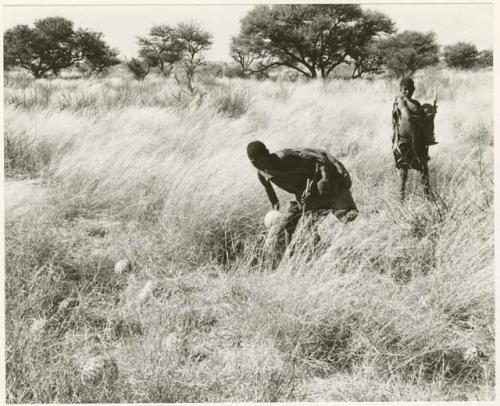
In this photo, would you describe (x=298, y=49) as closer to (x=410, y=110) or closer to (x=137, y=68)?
(x=137, y=68)

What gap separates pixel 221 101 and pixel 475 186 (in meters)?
4.48

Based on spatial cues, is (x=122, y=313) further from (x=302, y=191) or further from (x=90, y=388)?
(x=302, y=191)

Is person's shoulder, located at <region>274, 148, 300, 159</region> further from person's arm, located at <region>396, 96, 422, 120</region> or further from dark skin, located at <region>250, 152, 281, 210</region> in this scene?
person's arm, located at <region>396, 96, 422, 120</region>

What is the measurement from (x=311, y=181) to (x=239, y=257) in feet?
2.77

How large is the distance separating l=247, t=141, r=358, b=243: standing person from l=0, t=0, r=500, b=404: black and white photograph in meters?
0.01

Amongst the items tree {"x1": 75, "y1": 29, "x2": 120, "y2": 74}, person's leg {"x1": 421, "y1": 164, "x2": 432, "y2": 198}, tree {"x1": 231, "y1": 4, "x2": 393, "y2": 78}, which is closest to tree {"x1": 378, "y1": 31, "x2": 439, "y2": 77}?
tree {"x1": 231, "y1": 4, "x2": 393, "y2": 78}

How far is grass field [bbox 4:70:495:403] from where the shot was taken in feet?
7.66

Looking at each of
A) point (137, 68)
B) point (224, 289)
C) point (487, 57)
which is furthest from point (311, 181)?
point (137, 68)

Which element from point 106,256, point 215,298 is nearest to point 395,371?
point 215,298

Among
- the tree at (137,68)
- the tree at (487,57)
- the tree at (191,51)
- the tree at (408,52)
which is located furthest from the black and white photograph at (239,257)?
the tree at (137,68)

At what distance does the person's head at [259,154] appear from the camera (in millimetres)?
2676

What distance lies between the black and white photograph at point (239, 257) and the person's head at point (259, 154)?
0.5 inches

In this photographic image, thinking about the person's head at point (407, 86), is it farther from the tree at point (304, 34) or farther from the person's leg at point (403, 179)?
the tree at point (304, 34)

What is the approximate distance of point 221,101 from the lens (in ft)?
24.3
